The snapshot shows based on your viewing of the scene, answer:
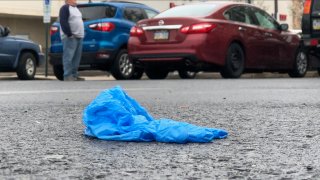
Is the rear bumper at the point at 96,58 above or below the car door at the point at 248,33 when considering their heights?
below

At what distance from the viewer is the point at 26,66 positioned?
45.5ft

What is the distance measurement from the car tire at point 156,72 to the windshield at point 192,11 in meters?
1.16

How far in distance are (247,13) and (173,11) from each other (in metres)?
1.52

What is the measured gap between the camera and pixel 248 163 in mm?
2826

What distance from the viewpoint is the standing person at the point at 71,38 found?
447 inches

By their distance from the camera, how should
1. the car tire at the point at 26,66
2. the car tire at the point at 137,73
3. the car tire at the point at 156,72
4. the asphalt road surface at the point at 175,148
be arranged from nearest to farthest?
the asphalt road surface at the point at 175,148
the car tire at the point at 156,72
the car tire at the point at 137,73
the car tire at the point at 26,66

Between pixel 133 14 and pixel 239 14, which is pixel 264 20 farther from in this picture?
pixel 133 14

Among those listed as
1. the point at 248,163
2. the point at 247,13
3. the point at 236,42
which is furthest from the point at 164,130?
the point at 247,13

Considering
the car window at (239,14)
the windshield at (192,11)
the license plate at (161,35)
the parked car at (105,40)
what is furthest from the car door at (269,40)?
the parked car at (105,40)

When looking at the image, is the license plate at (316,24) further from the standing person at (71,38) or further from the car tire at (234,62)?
the standing person at (71,38)

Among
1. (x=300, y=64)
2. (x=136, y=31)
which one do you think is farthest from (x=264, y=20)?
(x=136, y=31)

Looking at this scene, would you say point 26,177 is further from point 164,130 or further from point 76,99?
point 76,99

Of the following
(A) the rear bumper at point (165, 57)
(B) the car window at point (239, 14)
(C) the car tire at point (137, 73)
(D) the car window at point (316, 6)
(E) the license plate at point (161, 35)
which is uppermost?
(D) the car window at point (316, 6)

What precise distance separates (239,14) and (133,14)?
88.9 inches
